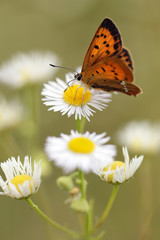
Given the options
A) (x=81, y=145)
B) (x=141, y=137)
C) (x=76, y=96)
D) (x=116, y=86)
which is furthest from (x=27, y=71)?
(x=81, y=145)

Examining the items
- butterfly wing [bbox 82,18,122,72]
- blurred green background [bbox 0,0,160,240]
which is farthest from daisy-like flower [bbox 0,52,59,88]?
butterfly wing [bbox 82,18,122,72]

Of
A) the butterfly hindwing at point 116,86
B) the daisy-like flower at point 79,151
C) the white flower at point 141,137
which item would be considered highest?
the butterfly hindwing at point 116,86

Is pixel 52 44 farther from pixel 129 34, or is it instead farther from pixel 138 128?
pixel 138 128

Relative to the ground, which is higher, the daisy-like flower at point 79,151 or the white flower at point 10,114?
the white flower at point 10,114

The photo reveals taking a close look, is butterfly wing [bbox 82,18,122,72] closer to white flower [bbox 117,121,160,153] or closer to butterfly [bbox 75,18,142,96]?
butterfly [bbox 75,18,142,96]

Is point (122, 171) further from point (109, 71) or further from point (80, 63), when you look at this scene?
point (80, 63)

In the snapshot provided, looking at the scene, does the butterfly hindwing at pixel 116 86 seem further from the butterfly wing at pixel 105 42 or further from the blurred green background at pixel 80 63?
the blurred green background at pixel 80 63

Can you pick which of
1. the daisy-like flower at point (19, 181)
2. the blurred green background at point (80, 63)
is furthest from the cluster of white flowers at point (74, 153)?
the blurred green background at point (80, 63)
